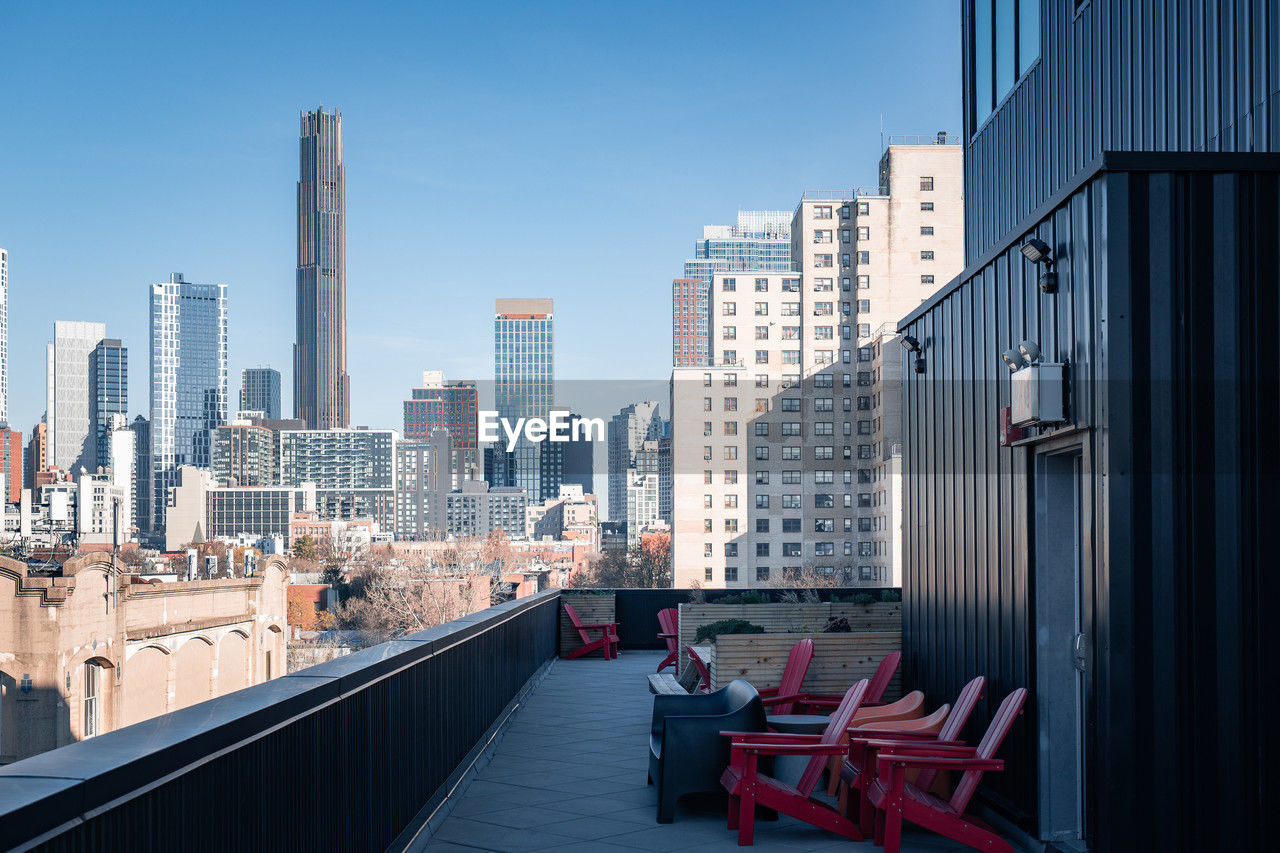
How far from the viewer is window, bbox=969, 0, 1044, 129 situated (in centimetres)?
876

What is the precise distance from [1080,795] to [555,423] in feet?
429

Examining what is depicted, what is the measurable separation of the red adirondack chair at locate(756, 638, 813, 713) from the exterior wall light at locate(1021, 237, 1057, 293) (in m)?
3.46

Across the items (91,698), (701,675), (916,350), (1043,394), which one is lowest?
(91,698)

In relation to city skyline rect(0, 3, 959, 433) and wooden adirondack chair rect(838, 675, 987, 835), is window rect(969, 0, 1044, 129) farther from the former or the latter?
city skyline rect(0, 3, 959, 433)

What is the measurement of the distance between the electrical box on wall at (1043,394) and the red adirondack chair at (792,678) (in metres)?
3.21

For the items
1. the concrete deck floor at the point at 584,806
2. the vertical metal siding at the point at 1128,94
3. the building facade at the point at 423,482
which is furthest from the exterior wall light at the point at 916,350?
the building facade at the point at 423,482

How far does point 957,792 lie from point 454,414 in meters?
186

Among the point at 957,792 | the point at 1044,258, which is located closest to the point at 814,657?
the point at 957,792

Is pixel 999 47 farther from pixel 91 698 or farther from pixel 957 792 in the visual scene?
pixel 91 698

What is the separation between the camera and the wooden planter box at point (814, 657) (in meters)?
7.96

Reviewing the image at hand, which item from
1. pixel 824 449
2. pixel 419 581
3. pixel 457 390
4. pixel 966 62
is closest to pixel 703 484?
pixel 824 449

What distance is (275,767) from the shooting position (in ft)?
10.9

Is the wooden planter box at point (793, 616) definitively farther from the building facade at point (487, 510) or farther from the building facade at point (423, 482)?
the building facade at point (423, 482)

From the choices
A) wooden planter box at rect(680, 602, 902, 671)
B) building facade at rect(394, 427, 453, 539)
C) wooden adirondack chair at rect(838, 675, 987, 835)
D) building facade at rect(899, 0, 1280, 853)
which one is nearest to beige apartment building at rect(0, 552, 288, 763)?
wooden planter box at rect(680, 602, 902, 671)
